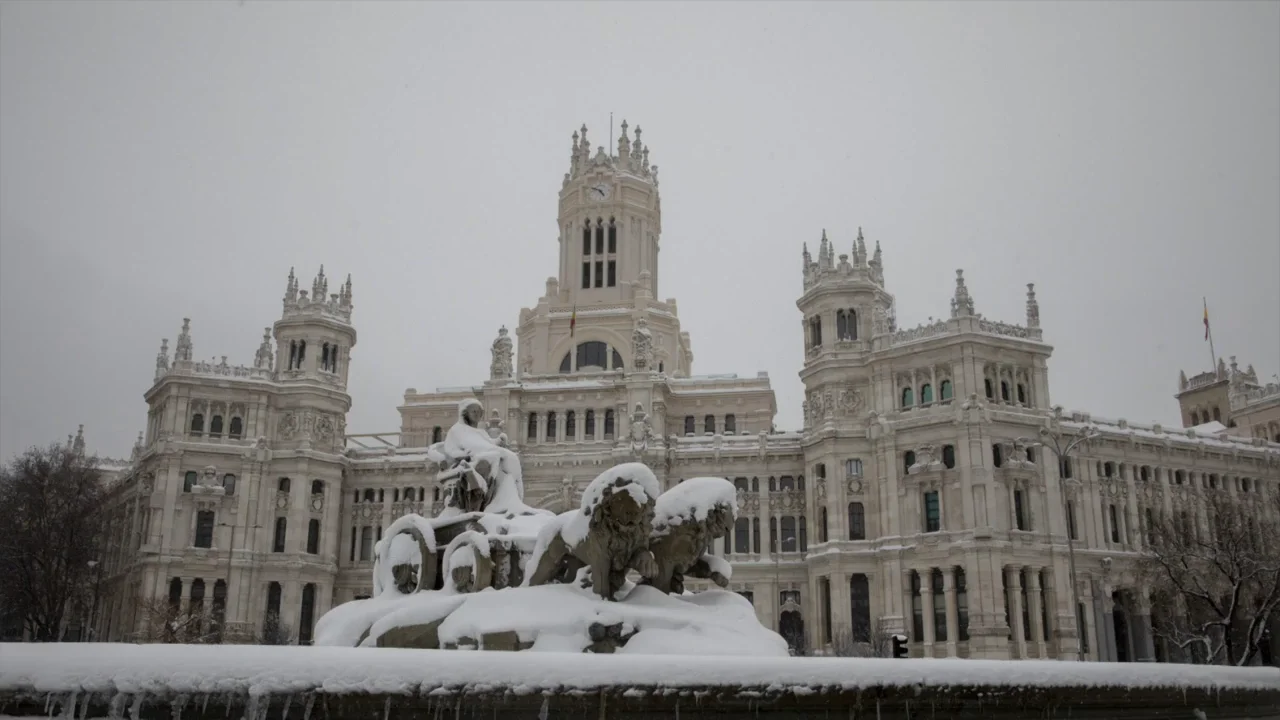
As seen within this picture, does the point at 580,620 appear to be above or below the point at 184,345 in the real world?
below

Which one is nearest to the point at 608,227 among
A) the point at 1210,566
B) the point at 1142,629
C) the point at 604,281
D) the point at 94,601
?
the point at 604,281

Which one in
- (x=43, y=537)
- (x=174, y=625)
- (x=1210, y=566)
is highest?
(x=43, y=537)

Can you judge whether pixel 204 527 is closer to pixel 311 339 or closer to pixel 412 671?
pixel 311 339

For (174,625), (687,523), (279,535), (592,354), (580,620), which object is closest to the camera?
(580,620)

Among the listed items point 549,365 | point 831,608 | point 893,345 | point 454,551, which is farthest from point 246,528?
point 454,551

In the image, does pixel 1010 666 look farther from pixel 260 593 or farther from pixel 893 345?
pixel 260 593

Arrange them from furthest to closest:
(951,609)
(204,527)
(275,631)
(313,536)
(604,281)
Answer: (604,281) < (313,536) < (204,527) < (275,631) < (951,609)

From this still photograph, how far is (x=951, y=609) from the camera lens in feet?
208

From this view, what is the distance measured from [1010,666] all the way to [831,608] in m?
56.8

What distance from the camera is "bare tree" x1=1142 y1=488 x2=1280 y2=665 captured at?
49.3 meters

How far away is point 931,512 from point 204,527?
47633mm

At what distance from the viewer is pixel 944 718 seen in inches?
488

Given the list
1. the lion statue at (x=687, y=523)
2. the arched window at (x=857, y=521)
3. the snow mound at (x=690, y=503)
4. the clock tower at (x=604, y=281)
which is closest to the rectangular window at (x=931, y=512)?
the arched window at (x=857, y=521)

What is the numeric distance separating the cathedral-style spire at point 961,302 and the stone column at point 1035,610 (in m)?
16.1
